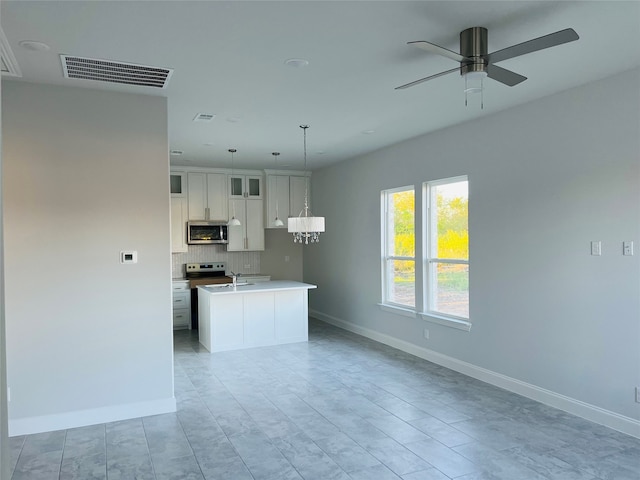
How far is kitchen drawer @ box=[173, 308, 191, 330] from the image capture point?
762 cm

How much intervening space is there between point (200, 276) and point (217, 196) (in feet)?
4.57

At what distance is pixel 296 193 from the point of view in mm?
8625

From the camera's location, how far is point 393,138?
585cm

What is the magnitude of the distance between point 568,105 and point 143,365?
419cm

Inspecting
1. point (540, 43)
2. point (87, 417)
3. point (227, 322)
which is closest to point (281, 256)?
point (227, 322)

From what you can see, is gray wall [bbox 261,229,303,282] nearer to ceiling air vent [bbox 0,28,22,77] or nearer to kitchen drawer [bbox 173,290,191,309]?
kitchen drawer [bbox 173,290,191,309]

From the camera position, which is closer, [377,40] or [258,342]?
[377,40]

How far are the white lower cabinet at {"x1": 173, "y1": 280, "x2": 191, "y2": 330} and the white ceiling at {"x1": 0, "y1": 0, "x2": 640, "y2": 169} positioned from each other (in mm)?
3535

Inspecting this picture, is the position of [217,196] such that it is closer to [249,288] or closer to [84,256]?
[249,288]

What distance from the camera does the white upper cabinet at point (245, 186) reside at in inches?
328

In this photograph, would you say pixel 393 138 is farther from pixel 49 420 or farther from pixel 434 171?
pixel 49 420

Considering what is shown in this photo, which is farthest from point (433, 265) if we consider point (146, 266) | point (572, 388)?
point (146, 266)

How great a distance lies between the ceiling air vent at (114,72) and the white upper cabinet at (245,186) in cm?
459

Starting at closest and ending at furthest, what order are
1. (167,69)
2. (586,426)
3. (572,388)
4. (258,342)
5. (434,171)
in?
(167,69) < (586,426) < (572,388) < (434,171) < (258,342)
